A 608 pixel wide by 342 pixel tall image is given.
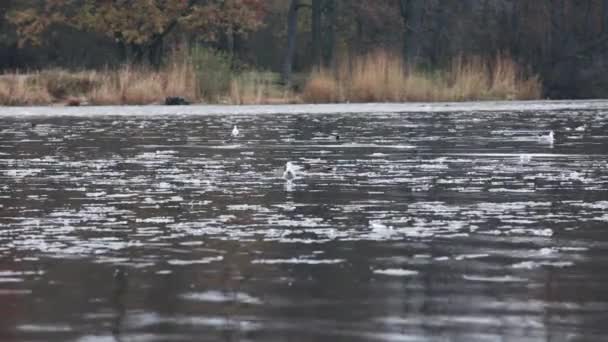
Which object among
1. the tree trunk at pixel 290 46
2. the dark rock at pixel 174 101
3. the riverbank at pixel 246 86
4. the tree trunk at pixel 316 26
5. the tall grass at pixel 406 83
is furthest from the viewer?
the tree trunk at pixel 316 26

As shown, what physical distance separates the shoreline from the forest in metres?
1.57

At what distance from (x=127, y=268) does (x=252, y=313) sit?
2082 millimetres

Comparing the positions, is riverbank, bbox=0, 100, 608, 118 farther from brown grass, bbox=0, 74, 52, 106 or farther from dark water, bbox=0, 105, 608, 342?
dark water, bbox=0, 105, 608, 342

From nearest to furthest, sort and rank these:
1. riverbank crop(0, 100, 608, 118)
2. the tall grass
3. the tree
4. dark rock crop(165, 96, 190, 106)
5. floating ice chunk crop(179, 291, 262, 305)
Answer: floating ice chunk crop(179, 291, 262, 305)
riverbank crop(0, 100, 608, 118)
dark rock crop(165, 96, 190, 106)
the tall grass
the tree

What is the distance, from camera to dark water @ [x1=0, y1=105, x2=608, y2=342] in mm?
8117

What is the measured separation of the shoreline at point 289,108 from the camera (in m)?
38.9

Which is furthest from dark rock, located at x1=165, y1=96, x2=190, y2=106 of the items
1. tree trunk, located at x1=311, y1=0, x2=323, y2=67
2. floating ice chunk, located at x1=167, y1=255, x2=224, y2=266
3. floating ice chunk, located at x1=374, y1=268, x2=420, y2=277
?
floating ice chunk, located at x1=374, y1=268, x2=420, y2=277

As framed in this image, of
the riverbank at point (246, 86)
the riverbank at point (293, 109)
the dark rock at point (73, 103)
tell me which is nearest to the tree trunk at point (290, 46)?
the riverbank at point (246, 86)

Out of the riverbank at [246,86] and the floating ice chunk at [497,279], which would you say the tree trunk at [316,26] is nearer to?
the riverbank at [246,86]

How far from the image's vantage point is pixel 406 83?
44688 mm

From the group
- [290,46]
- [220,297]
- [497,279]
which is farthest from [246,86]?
[220,297]

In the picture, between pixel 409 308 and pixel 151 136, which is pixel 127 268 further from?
pixel 151 136

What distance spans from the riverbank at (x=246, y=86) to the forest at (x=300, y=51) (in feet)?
0.13

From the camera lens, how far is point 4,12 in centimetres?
6462
